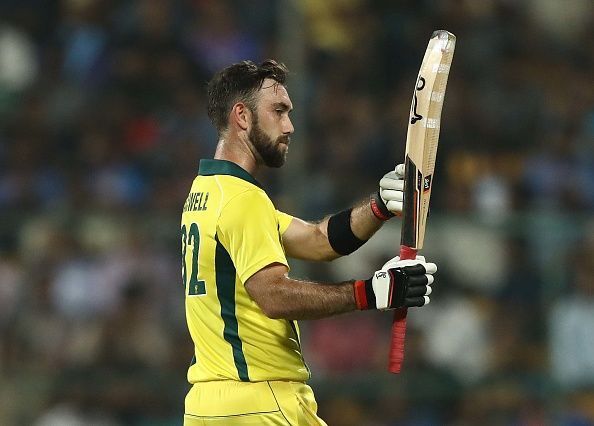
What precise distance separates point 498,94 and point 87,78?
11.7 ft

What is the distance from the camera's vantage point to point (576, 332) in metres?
9.13

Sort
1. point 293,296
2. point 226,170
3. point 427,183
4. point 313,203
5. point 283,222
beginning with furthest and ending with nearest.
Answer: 1. point 313,203
2. point 283,222
3. point 427,183
4. point 226,170
5. point 293,296

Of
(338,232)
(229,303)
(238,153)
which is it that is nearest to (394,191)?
(338,232)

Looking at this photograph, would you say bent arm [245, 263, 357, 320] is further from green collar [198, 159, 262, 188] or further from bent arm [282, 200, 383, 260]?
bent arm [282, 200, 383, 260]

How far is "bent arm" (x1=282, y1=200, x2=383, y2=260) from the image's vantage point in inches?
227

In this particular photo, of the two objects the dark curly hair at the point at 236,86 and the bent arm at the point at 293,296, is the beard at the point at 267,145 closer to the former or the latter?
the dark curly hair at the point at 236,86

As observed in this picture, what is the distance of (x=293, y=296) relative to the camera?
4.88 m

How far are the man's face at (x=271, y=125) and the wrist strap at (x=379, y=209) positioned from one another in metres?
0.53

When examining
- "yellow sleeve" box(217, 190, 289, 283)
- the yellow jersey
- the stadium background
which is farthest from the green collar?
the stadium background

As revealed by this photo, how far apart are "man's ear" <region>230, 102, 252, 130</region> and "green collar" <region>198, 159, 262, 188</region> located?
0.20 m

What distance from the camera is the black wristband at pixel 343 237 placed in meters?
5.80

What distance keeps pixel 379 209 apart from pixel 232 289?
0.96 metres

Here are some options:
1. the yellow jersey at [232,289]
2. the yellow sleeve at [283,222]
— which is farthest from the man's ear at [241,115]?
the yellow sleeve at [283,222]

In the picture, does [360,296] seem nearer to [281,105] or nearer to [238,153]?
[238,153]
